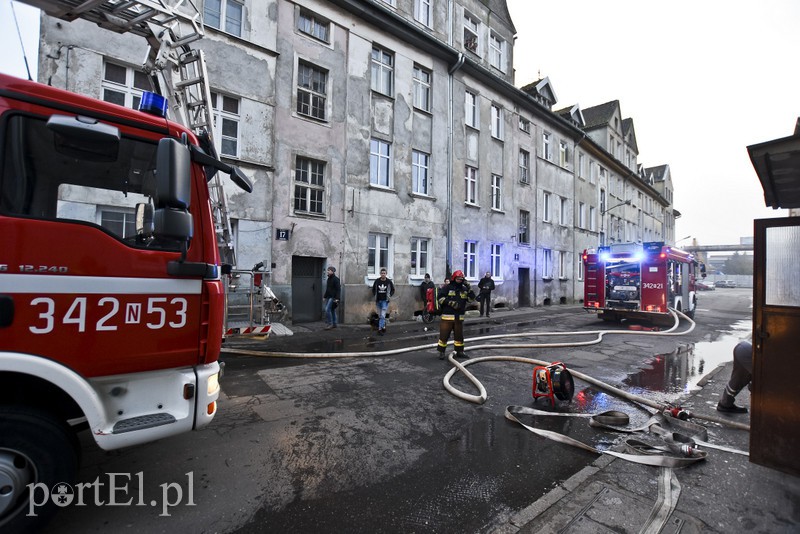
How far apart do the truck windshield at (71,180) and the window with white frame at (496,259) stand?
17.2 meters

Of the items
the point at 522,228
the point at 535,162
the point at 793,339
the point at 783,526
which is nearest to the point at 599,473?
the point at 783,526

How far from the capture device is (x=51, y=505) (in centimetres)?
226

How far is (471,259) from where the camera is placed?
17.8m

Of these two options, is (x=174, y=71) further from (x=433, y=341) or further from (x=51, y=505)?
(x=433, y=341)

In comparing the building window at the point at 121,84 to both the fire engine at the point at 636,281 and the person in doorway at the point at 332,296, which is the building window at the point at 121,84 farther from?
the fire engine at the point at 636,281

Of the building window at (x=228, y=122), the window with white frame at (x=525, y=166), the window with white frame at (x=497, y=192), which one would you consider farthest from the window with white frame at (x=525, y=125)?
the building window at (x=228, y=122)

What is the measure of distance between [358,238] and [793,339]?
1143 cm

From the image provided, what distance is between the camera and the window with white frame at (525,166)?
20.9m

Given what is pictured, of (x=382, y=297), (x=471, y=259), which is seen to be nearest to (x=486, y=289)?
(x=471, y=259)

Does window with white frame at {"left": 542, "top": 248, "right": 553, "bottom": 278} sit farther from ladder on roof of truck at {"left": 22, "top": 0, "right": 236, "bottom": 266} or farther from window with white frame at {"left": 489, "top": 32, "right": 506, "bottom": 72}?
ladder on roof of truck at {"left": 22, "top": 0, "right": 236, "bottom": 266}

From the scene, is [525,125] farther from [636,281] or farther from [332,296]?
[332,296]

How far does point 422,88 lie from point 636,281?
11.7 metres

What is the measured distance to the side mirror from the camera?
7.90 feet

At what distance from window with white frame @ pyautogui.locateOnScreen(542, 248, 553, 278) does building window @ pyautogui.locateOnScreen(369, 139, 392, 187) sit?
40.3 ft
